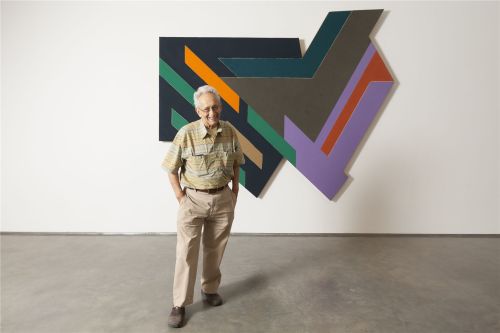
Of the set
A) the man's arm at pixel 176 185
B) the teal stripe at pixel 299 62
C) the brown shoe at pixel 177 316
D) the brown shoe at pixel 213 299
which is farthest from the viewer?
the teal stripe at pixel 299 62

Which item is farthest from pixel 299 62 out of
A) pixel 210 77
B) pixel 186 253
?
pixel 186 253

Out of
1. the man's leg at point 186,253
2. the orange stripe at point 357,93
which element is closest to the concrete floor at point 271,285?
the man's leg at point 186,253

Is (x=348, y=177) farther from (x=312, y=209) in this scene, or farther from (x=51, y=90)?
(x=51, y=90)

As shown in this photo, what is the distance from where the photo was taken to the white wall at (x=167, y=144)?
367 centimetres

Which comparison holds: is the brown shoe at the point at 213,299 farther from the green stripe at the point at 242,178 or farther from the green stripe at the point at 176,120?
the green stripe at the point at 176,120

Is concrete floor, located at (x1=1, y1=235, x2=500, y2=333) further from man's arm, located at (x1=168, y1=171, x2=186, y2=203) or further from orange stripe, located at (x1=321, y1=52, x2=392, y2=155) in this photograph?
orange stripe, located at (x1=321, y1=52, x2=392, y2=155)

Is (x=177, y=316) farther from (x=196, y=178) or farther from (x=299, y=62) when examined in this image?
(x=299, y=62)

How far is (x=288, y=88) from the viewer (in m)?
3.69

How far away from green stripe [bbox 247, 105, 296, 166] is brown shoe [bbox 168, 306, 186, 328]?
1987 mm

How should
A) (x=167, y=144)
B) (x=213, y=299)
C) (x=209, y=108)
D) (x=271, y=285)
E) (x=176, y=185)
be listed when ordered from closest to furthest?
(x=209, y=108) < (x=176, y=185) < (x=213, y=299) < (x=271, y=285) < (x=167, y=144)

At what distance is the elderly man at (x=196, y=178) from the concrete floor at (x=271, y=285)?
25 centimetres

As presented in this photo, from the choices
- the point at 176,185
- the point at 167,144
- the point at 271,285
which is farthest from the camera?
the point at 167,144

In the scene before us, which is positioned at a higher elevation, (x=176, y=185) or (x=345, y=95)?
(x=345, y=95)

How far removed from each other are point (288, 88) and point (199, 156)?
1.84 metres
